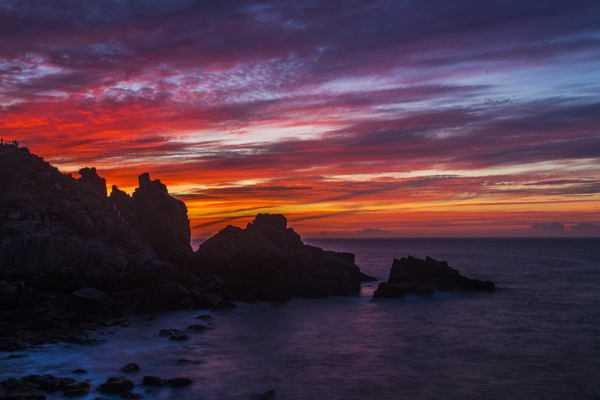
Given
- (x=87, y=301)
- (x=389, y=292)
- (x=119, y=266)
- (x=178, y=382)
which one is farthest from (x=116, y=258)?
(x=389, y=292)

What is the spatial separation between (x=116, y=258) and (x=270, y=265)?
2298 cm

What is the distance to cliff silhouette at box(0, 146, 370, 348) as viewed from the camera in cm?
4294

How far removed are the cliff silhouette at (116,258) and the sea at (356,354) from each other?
423cm

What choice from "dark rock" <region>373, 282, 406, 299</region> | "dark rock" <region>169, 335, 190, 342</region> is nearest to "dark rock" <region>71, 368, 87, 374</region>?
"dark rock" <region>169, 335, 190, 342</region>

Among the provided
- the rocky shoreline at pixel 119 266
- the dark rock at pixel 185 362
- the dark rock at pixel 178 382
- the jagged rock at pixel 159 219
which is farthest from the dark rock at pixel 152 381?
the jagged rock at pixel 159 219

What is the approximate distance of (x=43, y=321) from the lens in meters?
37.6

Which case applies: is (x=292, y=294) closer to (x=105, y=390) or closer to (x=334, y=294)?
(x=334, y=294)

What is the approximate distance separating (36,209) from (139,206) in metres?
17.5

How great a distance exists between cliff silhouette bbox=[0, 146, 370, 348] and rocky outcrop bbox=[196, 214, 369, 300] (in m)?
0.15

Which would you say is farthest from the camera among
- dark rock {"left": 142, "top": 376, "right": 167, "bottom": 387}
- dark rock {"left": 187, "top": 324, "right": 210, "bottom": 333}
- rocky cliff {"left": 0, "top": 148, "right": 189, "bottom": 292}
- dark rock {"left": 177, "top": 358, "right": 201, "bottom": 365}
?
rocky cliff {"left": 0, "top": 148, "right": 189, "bottom": 292}

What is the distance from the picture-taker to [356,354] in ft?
122

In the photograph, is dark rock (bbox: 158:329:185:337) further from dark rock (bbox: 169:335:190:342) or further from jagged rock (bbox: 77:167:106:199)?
jagged rock (bbox: 77:167:106:199)

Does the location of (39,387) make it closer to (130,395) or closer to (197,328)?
(130,395)

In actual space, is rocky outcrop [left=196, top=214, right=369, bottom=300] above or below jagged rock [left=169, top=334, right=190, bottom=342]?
above
